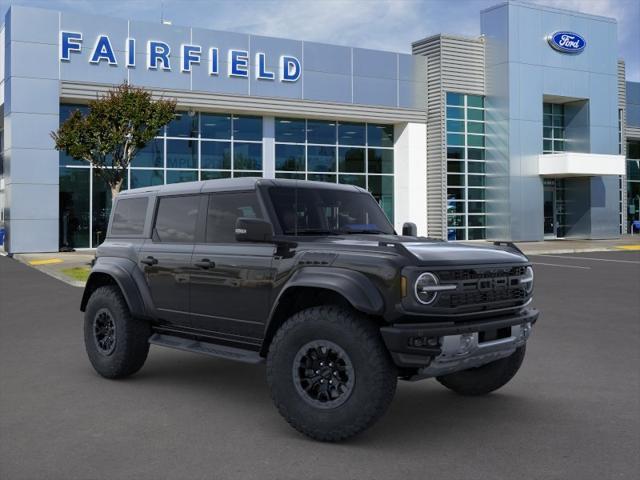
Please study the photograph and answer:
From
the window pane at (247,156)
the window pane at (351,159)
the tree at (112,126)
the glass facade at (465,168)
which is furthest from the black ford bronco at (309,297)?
the glass facade at (465,168)

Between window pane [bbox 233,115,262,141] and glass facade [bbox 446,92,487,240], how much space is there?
8.94m

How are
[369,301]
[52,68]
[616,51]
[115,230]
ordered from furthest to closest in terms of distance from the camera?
[616,51] → [52,68] → [115,230] → [369,301]

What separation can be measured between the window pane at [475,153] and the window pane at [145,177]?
1448 centimetres

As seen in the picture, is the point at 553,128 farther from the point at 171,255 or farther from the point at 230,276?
the point at 230,276

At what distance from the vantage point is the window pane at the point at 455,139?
1262 inches

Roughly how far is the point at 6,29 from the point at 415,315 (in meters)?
25.1

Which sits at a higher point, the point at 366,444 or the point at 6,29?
the point at 6,29

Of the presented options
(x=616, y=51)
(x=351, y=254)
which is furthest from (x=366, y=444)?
(x=616, y=51)

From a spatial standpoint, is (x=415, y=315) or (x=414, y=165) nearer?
(x=415, y=315)

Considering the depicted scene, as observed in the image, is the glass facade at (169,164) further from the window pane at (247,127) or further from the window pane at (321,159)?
the window pane at (321,159)

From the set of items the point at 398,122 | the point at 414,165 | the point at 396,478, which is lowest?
the point at 396,478

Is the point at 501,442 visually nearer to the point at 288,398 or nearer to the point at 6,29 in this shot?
the point at 288,398

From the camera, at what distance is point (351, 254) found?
4777 mm

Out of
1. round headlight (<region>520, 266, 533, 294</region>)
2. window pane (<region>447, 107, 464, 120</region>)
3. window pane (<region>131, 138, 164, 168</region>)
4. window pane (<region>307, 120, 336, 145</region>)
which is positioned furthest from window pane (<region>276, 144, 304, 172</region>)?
round headlight (<region>520, 266, 533, 294</region>)
